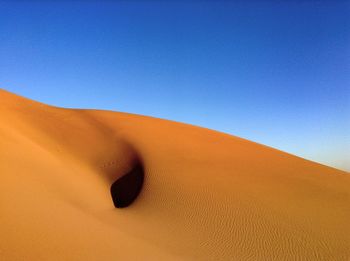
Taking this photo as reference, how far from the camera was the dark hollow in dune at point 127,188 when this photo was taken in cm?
1216

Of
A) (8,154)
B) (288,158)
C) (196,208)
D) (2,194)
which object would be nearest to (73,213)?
(2,194)

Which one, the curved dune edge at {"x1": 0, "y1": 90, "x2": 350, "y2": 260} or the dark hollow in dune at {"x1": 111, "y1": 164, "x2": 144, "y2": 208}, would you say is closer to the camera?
the curved dune edge at {"x1": 0, "y1": 90, "x2": 350, "y2": 260}

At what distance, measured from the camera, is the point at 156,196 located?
1249cm

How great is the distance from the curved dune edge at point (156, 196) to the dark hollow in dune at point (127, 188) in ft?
1.00

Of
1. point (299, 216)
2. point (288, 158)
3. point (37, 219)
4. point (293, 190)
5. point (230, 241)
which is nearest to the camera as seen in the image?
point (37, 219)

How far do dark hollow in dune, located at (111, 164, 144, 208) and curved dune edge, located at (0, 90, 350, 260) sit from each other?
1.00ft

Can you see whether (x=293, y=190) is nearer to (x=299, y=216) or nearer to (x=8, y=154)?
(x=299, y=216)

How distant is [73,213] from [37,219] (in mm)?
1250

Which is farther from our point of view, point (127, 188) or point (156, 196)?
point (127, 188)

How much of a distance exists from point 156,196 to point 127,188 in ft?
4.75

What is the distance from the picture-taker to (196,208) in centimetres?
1180

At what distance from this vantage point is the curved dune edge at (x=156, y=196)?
7.94m

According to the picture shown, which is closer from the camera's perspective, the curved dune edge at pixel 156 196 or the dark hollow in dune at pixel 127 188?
the curved dune edge at pixel 156 196

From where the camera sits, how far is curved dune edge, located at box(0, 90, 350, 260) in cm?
794
